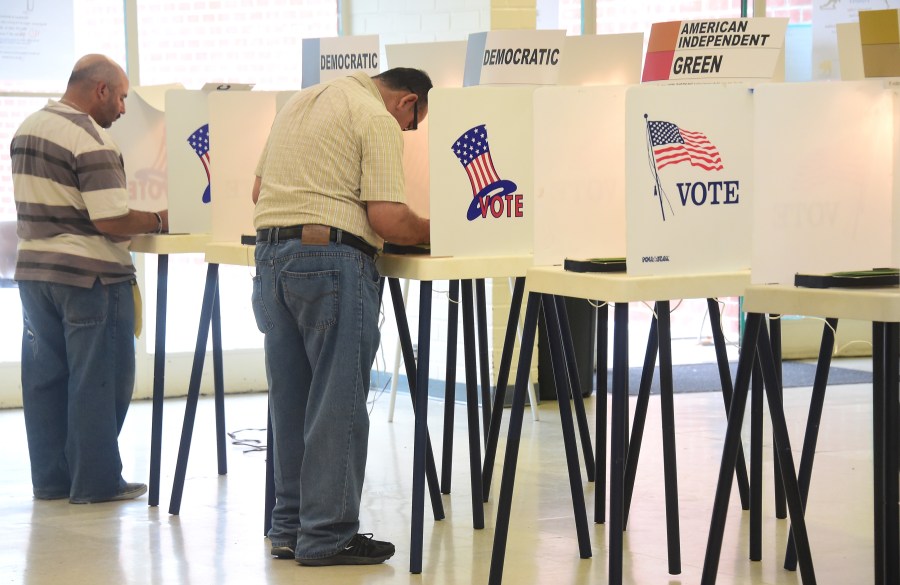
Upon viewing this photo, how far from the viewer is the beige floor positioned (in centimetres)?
329

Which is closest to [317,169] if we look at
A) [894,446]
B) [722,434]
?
[894,446]

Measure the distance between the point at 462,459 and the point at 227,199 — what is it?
4.54 feet

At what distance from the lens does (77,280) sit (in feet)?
13.3

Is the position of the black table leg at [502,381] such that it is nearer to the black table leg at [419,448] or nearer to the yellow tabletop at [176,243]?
the black table leg at [419,448]

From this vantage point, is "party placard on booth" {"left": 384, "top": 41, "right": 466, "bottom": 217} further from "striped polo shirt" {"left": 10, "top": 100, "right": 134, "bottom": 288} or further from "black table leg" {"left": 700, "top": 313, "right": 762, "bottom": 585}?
"black table leg" {"left": 700, "top": 313, "right": 762, "bottom": 585}

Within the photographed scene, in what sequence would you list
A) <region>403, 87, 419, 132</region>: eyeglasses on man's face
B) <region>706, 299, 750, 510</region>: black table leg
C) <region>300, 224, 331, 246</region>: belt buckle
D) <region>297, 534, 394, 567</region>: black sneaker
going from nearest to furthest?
<region>300, 224, 331, 246</region>: belt buckle < <region>297, 534, 394, 567</region>: black sneaker < <region>403, 87, 419, 132</region>: eyeglasses on man's face < <region>706, 299, 750, 510</region>: black table leg

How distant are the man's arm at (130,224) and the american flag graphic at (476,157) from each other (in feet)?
4.20

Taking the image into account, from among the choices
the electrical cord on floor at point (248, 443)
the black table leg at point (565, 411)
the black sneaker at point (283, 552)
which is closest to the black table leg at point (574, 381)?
the black table leg at point (565, 411)

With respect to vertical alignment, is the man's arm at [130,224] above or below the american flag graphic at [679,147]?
below

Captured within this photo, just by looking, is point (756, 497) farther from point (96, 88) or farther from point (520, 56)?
point (96, 88)

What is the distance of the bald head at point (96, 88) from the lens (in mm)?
4176

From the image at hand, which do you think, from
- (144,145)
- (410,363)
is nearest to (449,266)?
(410,363)

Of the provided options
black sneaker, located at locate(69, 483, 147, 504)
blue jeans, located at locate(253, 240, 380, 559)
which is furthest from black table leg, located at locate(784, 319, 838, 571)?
black sneaker, located at locate(69, 483, 147, 504)

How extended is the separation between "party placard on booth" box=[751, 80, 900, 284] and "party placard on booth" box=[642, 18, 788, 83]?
1.58 feet
